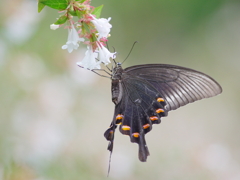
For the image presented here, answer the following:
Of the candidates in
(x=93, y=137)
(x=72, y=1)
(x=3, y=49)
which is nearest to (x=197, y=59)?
(x=93, y=137)

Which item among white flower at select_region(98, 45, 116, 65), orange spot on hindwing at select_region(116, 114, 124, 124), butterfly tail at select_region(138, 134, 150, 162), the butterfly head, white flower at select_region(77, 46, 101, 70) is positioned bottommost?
butterfly tail at select_region(138, 134, 150, 162)

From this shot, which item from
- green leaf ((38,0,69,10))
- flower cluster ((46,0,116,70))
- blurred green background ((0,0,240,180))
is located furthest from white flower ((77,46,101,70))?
blurred green background ((0,0,240,180))

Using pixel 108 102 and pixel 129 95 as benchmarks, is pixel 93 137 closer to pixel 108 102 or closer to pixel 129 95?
pixel 108 102

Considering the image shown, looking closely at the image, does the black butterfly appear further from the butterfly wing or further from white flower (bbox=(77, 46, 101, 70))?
white flower (bbox=(77, 46, 101, 70))

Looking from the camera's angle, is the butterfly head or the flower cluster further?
the butterfly head

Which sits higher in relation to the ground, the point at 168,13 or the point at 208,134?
the point at 168,13

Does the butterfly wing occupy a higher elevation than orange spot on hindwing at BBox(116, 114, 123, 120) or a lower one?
higher

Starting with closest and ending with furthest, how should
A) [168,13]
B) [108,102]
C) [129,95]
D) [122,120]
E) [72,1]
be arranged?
1. [72,1]
2. [122,120]
3. [129,95]
4. [108,102]
5. [168,13]

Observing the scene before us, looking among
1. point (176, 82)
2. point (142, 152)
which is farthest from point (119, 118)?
point (176, 82)
